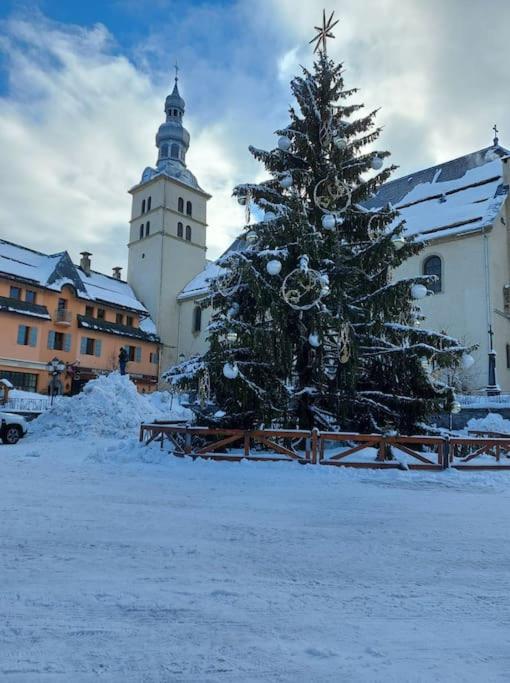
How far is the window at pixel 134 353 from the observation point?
146ft

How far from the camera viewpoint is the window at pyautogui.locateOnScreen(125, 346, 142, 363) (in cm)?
4436

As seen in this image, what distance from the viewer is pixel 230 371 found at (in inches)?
466

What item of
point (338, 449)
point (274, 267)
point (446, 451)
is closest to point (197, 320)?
point (338, 449)

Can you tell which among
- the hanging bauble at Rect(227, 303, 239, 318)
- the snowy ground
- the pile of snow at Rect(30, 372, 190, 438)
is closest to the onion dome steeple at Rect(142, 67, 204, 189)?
the pile of snow at Rect(30, 372, 190, 438)

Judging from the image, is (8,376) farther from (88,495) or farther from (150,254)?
(88,495)

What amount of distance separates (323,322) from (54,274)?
104 ft

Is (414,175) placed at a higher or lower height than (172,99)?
lower

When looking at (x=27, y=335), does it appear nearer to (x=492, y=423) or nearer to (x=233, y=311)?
(x=233, y=311)

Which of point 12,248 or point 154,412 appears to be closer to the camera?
point 154,412

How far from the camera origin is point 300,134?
47.6 ft

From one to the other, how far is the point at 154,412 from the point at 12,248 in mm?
22011

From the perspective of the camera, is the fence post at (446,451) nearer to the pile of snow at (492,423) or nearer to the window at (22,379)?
the pile of snow at (492,423)

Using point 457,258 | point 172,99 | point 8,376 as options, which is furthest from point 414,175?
point 8,376

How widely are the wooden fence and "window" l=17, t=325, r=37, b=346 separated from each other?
85.5ft
